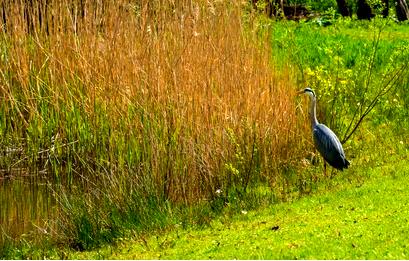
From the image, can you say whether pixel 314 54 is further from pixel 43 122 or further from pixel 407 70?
pixel 43 122

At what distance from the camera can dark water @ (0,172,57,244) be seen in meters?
8.45

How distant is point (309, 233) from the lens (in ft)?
23.5

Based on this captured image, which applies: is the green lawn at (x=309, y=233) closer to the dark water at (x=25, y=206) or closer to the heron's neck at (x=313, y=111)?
the heron's neck at (x=313, y=111)

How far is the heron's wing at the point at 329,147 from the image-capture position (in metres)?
9.22

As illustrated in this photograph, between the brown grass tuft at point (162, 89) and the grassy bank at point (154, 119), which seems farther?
the brown grass tuft at point (162, 89)

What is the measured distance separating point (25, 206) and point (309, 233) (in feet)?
10.8

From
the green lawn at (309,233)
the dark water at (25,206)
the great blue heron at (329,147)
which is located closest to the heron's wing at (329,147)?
the great blue heron at (329,147)

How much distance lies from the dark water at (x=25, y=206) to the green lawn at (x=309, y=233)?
1.05m

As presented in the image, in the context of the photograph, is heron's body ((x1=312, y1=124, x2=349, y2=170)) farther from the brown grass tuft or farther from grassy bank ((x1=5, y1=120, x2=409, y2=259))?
the brown grass tuft

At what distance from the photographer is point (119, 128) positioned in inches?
363

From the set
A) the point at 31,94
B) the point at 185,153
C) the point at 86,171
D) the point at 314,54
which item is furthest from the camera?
the point at 314,54

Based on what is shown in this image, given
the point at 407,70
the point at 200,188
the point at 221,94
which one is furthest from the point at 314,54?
the point at 200,188

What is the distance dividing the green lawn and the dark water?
105 centimetres

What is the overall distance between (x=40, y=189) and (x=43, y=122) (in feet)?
2.20
